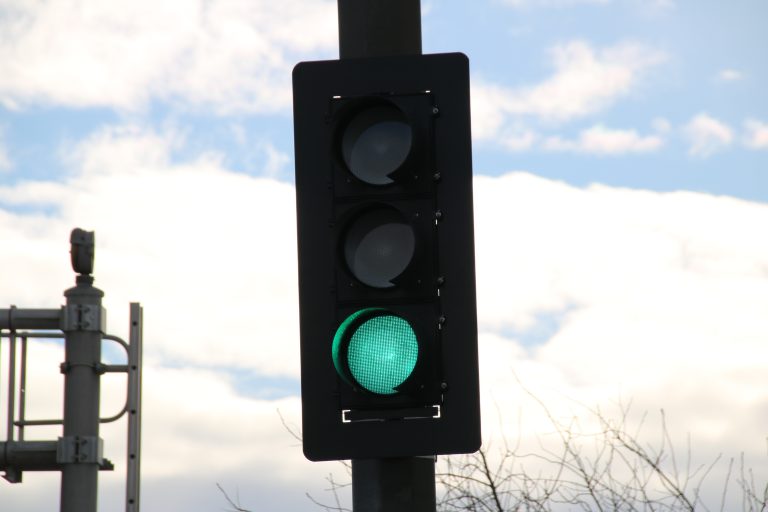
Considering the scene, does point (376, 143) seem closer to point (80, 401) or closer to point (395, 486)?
point (395, 486)

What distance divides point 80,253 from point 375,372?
519 cm

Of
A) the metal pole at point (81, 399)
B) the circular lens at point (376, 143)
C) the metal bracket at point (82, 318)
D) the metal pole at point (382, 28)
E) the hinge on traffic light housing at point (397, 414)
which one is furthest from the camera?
the metal bracket at point (82, 318)

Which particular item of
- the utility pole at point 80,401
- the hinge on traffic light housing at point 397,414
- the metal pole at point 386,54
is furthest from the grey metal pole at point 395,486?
the utility pole at point 80,401

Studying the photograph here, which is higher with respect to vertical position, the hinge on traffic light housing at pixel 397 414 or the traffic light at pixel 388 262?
the traffic light at pixel 388 262

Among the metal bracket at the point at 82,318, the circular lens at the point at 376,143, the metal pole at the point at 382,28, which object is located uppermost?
the metal bracket at the point at 82,318

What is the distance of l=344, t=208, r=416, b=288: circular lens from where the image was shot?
12.5 feet

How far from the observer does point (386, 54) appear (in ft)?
13.4

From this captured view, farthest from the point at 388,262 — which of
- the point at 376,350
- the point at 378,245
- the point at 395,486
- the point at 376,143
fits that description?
the point at 395,486

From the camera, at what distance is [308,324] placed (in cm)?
387

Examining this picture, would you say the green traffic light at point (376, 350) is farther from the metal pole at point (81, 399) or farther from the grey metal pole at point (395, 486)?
the metal pole at point (81, 399)

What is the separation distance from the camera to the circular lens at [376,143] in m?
3.91

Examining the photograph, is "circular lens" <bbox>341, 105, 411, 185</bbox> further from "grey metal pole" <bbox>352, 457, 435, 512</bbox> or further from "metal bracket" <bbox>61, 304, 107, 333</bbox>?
"metal bracket" <bbox>61, 304, 107, 333</bbox>

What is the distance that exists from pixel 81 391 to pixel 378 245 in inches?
201

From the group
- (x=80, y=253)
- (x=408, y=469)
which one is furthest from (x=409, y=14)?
(x=80, y=253)
